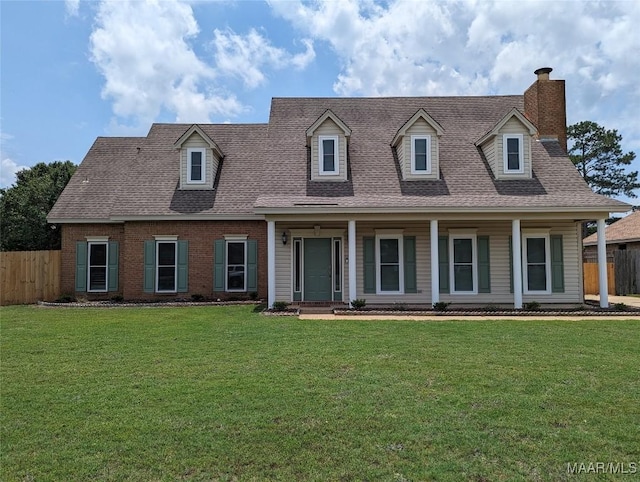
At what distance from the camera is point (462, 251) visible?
15352 millimetres

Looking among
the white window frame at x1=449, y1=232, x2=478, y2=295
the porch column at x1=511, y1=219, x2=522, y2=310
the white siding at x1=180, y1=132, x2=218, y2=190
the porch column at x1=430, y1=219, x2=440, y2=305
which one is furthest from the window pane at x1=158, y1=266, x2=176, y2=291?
the porch column at x1=511, y1=219, x2=522, y2=310

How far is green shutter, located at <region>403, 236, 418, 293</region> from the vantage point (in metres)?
15.2

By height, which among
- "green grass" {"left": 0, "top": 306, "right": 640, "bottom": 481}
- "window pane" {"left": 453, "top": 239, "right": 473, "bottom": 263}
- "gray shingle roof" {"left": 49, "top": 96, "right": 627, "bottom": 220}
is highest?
"gray shingle roof" {"left": 49, "top": 96, "right": 627, "bottom": 220}

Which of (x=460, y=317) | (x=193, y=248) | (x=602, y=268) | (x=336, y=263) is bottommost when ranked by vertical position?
(x=460, y=317)

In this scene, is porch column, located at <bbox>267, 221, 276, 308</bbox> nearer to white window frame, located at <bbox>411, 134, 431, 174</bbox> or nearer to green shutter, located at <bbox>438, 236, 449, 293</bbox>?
white window frame, located at <bbox>411, 134, 431, 174</bbox>

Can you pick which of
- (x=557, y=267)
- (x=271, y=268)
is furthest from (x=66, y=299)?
(x=557, y=267)

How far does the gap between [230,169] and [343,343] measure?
12004 millimetres

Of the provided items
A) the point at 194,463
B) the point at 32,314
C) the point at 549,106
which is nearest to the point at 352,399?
the point at 194,463

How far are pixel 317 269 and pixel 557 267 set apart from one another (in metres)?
8.11

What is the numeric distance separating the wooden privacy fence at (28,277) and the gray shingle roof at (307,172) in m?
1.82

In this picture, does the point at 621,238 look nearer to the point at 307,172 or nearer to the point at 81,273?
the point at 307,172

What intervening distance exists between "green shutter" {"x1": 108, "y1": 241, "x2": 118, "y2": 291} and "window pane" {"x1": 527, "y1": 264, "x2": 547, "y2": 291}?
594 inches

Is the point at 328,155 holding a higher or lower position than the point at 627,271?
higher

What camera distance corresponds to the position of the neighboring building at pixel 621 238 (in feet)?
74.2
